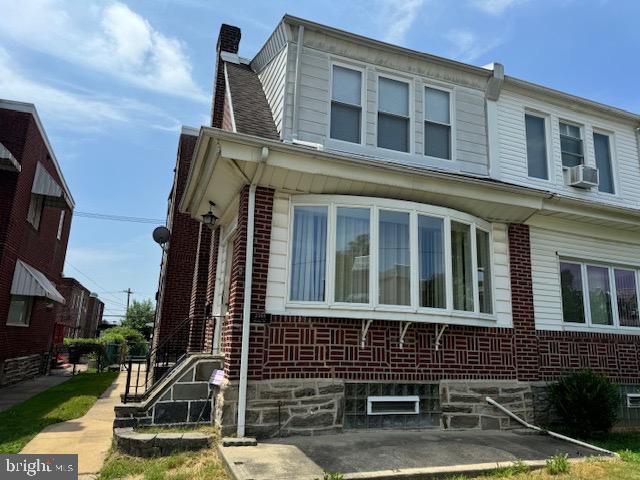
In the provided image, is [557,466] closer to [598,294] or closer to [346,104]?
[598,294]

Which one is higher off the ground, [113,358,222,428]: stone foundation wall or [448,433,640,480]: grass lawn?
[113,358,222,428]: stone foundation wall

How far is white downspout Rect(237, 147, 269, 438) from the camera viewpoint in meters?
5.63

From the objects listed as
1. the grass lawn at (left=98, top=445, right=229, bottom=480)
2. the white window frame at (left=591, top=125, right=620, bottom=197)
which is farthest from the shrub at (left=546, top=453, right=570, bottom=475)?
the white window frame at (left=591, top=125, right=620, bottom=197)

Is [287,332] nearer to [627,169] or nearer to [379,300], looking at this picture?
[379,300]

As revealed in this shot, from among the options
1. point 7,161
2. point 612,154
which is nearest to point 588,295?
point 612,154

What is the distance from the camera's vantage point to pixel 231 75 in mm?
8406

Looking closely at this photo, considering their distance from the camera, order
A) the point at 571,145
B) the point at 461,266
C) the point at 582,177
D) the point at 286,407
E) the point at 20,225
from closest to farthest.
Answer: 1. the point at 286,407
2. the point at 461,266
3. the point at 582,177
4. the point at 571,145
5. the point at 20,225

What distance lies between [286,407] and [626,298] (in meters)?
7.06

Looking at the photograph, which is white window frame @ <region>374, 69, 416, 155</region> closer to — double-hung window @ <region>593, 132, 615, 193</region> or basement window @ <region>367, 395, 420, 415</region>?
basement window @ <region>367, 395, 420, 415</region>

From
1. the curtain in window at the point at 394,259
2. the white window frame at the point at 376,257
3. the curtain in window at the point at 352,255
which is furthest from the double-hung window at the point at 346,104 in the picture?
the curtain in window at the point at 394,259

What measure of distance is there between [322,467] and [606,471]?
3.05 meters

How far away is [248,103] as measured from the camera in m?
7.51

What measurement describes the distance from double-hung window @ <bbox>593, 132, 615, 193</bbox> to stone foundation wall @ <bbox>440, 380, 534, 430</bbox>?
4.95 m

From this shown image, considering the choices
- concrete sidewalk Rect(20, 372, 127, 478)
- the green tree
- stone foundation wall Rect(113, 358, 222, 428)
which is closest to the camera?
concrete sidewalk Rect(20, 372, 127, 478)
